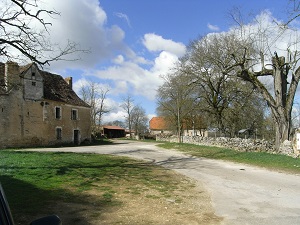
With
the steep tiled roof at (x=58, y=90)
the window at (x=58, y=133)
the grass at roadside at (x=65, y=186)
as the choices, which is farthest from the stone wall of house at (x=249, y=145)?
the steep tiled roof at (x=58, y=90)

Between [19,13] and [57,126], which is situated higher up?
Answer: [19,13]

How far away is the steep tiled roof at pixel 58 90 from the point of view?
121 ft

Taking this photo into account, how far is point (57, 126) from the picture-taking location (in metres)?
36.5

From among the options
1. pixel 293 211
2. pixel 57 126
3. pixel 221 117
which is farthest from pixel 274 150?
pixel 57 126

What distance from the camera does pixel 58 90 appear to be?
129ft

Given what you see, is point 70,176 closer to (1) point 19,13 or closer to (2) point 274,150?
(1) point 19,13

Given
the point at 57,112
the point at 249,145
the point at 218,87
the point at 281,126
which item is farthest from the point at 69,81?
the point at 281,126

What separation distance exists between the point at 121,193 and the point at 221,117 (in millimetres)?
28941

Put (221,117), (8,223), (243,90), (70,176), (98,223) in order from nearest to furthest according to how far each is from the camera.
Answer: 1. (8,223)
2. (98,223)
3. (70,176)
4. (243,90)
5. (221,117)

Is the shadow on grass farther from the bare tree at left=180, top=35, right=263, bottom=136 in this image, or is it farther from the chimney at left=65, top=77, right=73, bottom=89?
the chimney at left=65, top=77, right=73, bottom=89

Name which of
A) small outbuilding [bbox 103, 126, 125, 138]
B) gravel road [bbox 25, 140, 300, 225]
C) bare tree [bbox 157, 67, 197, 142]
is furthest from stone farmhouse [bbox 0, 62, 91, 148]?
small outbuilding [bbox 103, 126, 125, 138]

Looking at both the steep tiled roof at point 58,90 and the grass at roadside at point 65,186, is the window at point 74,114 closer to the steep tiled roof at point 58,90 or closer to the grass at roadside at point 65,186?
the steep tiled roof at point 58,90

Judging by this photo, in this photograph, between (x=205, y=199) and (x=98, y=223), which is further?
(x=205, y=199)

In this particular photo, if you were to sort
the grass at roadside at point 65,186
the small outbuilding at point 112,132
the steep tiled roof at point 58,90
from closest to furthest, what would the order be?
the grass at roadside at point 65,186 → the steep tiled roof at point 58,90 → the small outbuilding at point 112,132
